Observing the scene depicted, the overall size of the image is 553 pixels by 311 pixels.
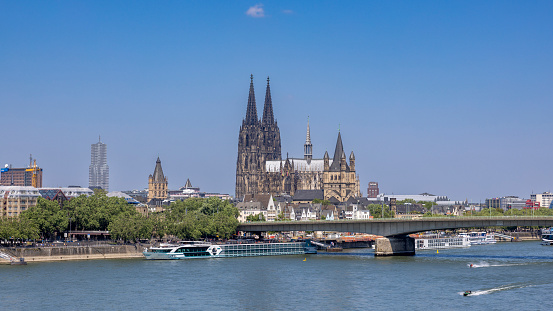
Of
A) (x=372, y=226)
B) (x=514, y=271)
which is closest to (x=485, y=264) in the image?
(x=514, y=271)

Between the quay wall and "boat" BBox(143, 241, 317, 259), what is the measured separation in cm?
250

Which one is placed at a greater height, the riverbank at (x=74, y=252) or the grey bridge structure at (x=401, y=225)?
the grey bridge structure at (x=401, y=225)

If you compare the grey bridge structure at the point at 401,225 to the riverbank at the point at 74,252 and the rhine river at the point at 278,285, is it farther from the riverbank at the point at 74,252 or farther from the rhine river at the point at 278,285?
the riverbank at the point at 74,252

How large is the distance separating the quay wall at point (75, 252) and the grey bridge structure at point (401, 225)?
78.9 feet

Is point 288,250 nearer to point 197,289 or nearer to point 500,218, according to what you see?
point 500,218

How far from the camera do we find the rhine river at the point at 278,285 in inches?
2402

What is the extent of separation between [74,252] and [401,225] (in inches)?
1608

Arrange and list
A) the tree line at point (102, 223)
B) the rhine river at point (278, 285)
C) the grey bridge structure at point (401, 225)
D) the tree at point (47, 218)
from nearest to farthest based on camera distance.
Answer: the rhine river at point (278, 285) → the grey bridge structure at point (401, 225) → the tree line at point (102, 223) → the tree at point (47, 218)

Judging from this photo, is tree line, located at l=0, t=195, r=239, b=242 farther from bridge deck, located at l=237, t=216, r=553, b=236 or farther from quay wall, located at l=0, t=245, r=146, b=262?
bridge deck, located at l=237, t=216, r=553, b=236

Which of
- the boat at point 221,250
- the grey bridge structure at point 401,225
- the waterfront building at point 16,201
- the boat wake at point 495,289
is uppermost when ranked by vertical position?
the waterfront building at point 16,201

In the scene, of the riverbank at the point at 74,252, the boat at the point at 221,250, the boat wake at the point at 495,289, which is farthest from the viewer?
the boat at the point at 221,250

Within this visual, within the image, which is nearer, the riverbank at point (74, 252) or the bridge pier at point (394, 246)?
the riverbank at point (74, 252)

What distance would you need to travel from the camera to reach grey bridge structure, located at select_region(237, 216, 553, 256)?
98250 millimetres

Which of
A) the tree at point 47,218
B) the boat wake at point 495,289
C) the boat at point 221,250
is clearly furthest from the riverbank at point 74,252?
the boat wake at point 495,289
